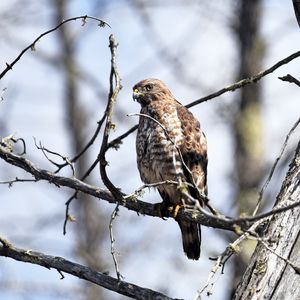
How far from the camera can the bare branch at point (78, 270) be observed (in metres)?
3.90

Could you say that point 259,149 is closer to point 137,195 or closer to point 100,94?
point 100,94

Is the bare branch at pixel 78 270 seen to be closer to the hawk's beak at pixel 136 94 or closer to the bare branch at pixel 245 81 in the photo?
the bare branch at pixel 245 81

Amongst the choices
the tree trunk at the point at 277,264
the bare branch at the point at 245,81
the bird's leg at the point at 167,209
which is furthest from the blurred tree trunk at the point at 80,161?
the tree trunk at the point at 277,264

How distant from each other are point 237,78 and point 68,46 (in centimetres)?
610

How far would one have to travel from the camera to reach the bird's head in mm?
5930

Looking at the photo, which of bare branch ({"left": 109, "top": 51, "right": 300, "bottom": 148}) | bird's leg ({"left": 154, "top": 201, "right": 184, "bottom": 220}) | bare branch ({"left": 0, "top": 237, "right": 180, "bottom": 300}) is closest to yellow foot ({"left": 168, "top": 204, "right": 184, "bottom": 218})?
bird's leg ({"left": 154, "top": 201, "right": 184, "bottom": 220})

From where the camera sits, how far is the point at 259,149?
11.1 metres

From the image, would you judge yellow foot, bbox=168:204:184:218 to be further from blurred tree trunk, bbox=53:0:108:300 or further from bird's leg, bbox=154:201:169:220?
blurred tree trunk, bbox=53:0:108:300

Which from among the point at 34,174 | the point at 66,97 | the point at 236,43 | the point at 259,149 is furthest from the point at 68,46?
the point at 34,174

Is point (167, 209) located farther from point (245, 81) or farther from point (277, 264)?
point (277, 264)

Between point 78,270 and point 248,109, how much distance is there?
24.6 feet

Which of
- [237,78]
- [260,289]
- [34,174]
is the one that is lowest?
[260,289]

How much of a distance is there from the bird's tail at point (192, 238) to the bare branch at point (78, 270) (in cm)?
150

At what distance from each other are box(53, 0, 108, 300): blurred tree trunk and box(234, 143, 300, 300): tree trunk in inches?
341
